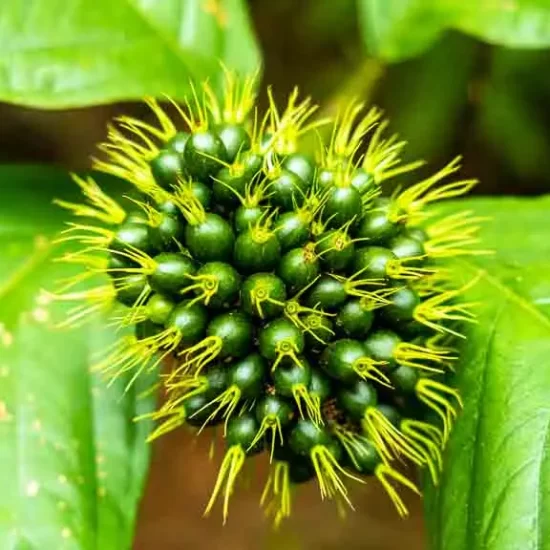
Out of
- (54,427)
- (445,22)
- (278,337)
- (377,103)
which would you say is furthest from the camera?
(377,103)

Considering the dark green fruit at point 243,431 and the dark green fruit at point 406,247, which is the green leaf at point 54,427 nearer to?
the dark green fruit at point 243,431

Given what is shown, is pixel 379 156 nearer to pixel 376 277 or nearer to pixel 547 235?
pixel 376 277

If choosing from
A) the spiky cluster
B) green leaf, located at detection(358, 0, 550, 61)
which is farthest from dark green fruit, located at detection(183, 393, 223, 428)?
green leaf, located at detection(358, 0, 550, 61)

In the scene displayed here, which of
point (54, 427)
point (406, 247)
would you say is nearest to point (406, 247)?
point (406, 247)

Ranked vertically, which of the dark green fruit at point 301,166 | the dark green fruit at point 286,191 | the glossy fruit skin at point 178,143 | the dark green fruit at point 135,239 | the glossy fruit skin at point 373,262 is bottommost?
the glossy fruit skin at point 373,262

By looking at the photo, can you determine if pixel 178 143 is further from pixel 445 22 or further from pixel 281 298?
pixel 445 22

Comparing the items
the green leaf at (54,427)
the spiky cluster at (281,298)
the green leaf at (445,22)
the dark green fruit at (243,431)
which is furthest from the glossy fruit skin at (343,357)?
the green leaf at (445,22)

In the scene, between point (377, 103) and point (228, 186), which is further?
point (377, 103)

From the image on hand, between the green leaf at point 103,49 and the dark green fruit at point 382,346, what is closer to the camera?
the dark green fruit at point 382,346
